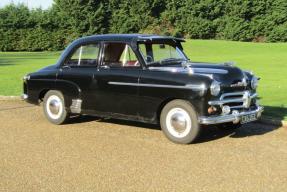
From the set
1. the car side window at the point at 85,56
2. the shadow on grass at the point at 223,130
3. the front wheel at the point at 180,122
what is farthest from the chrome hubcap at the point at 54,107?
the front wheel at the point at 180,122

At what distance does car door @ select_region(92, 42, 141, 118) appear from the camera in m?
8.72

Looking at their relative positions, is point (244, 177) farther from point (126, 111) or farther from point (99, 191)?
point (126, 111)

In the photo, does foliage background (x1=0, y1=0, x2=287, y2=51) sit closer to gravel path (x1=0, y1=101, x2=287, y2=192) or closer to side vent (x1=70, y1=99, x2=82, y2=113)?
side vent (x1=70, y1=99, x2=82, y2=113)

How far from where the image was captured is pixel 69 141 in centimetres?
839

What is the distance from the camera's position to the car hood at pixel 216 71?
26.3 ft

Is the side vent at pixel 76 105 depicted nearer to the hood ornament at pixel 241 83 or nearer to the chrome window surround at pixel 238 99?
the chrome window surround at pixel 238 99

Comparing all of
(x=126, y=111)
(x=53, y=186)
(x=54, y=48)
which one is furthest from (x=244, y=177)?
(x=54, y=48)

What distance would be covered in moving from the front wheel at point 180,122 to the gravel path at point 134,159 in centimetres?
15

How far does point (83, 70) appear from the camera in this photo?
9.53 metres

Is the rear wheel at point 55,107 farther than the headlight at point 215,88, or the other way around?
the rear wheel at point 55,107

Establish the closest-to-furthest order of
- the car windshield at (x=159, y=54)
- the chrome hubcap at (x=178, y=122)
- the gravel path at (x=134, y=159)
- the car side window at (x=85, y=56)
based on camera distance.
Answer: the gravel path at (x=134, y=159) < the chrome hubcap at (x=178, y=122) < the car windshield at (x=159, y=54) < the car side window at (x=85, y=56)

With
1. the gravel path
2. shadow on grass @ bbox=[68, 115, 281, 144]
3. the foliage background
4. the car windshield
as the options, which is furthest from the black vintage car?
the foliage background

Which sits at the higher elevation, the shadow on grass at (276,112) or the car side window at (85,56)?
the car side window at (85,56)

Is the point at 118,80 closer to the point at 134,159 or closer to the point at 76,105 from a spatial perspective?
the point at 76,105
